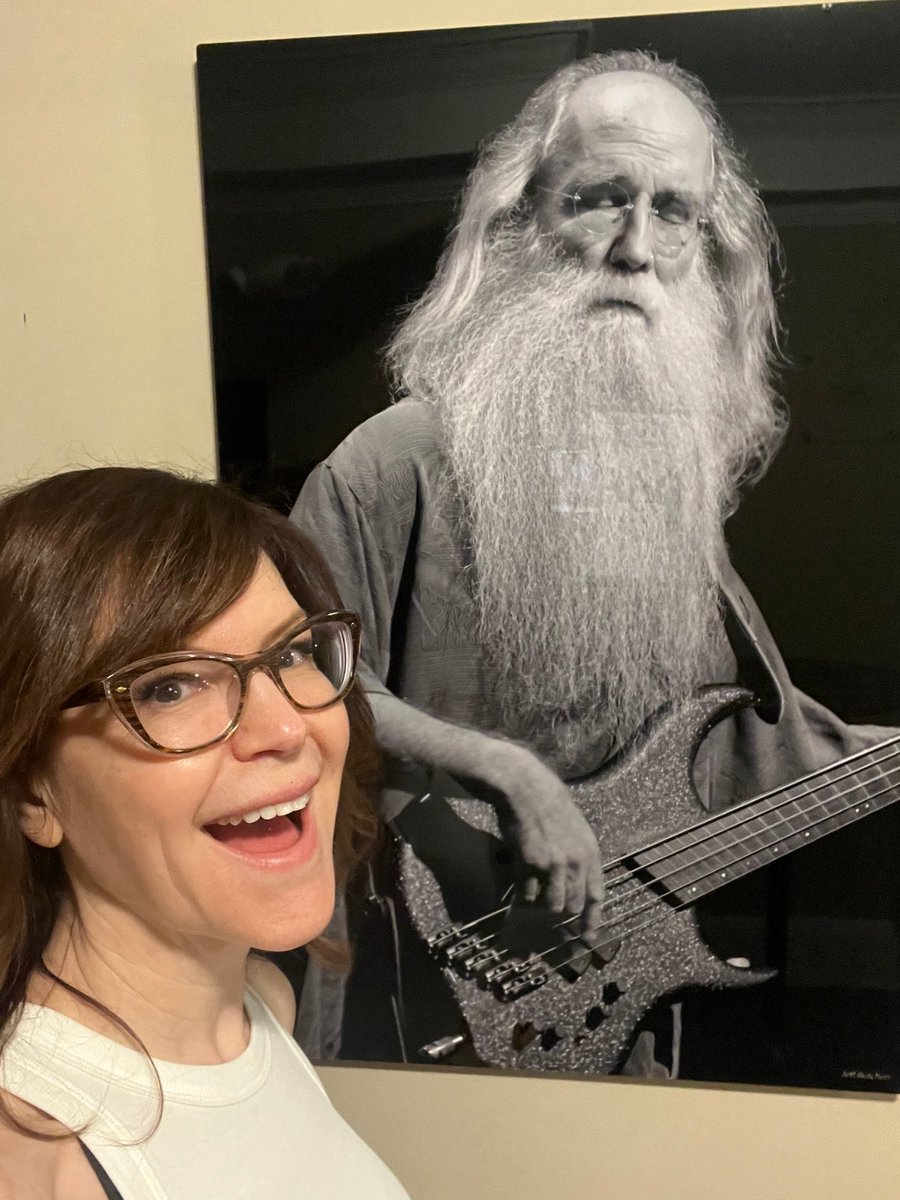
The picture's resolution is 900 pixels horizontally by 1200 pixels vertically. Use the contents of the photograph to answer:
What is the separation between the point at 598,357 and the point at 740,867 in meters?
0.61

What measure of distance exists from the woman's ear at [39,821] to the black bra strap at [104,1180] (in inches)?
8.5

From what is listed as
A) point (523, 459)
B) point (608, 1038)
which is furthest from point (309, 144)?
point (608, 1038)

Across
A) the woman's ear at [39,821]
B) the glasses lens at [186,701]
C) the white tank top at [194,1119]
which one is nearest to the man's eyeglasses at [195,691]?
the glasses lens at [186,701]

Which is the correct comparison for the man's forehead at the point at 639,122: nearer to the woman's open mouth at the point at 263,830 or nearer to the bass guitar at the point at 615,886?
the bass guitar at the point at 615,886

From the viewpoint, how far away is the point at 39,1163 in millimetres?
611

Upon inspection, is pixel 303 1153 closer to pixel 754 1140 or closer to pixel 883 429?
pixel 754 1140

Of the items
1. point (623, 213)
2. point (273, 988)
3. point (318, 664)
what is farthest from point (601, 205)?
point (273, 988)

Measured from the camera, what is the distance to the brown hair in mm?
A: 615

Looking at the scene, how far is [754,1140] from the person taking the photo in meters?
1.08

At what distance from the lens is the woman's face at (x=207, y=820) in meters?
0.64

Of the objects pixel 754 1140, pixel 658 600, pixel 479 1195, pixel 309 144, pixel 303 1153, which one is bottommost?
pixel 479 1195

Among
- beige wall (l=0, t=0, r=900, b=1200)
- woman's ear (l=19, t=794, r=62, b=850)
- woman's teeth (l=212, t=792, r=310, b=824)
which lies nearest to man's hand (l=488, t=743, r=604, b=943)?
beige wall (l=0, t=0, r=900, b=1200)

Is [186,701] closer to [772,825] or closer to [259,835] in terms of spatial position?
[259,835]

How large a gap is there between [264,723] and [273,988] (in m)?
0.48
